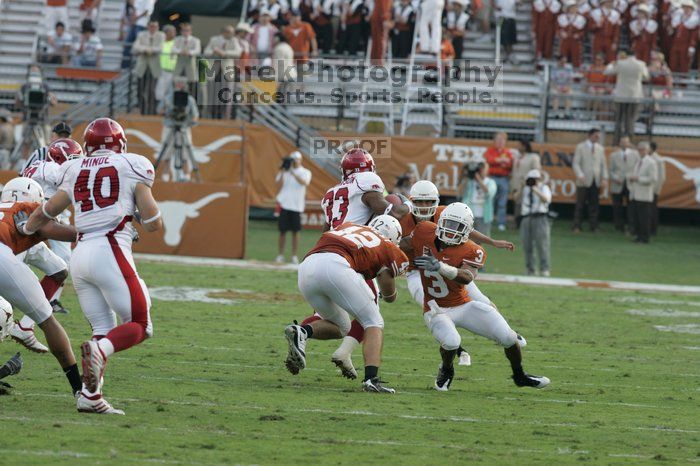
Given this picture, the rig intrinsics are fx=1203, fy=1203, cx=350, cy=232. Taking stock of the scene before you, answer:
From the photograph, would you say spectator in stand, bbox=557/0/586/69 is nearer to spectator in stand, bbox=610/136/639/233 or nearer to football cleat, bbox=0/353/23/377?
spectator in stand, bbox=610/136/639/233

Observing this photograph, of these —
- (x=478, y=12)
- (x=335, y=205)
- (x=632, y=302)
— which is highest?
(x=478, y=12)

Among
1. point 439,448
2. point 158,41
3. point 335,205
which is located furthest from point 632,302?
point 158,41

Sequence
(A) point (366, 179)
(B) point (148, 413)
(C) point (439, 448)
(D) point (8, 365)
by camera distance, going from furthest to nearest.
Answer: (A) point (366, 179) → (D) point (8, 365) → (B) point (148, 413) → (C) point (439, 448)

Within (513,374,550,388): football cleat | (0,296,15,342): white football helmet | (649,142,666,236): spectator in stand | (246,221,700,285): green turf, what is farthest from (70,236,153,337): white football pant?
(649,142,666,236): spectator in stand

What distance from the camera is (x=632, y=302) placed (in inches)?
569

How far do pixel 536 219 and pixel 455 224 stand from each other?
8.43 metres

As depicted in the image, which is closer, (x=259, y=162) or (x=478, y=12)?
(x=259, y=162)

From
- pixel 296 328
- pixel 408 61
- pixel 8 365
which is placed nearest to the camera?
pixel 8 365

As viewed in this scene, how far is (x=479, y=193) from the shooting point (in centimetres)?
1772

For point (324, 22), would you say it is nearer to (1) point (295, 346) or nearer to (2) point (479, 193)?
(2) point (479, 193)

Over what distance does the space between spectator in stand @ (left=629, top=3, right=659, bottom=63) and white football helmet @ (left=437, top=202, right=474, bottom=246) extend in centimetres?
1595

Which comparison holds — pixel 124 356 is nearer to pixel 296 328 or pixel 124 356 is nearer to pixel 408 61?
pixel 296 328

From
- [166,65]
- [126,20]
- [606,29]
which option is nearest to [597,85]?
[606,29]

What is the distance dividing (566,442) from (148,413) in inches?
95.5
